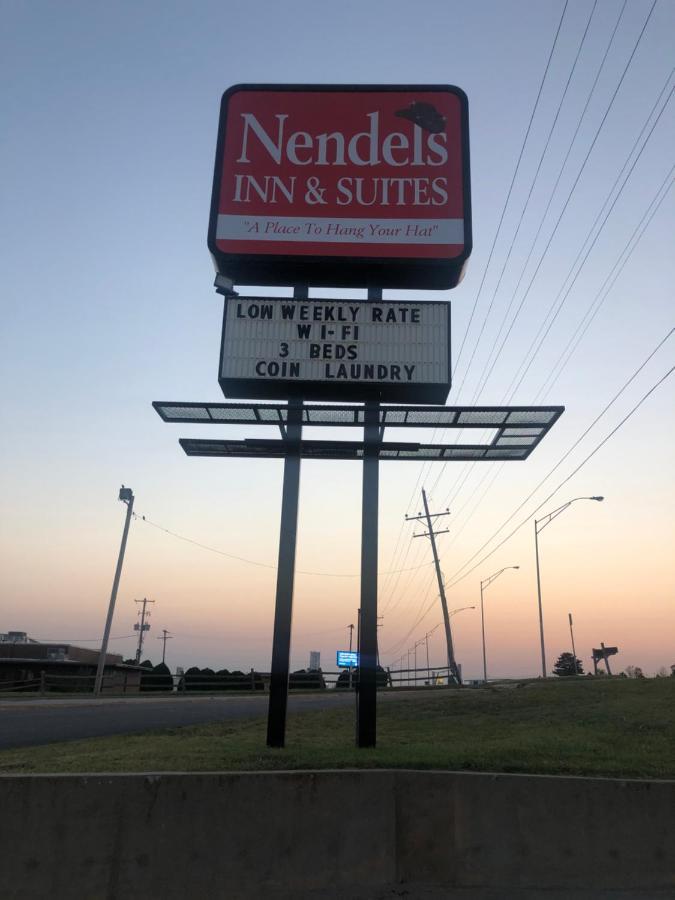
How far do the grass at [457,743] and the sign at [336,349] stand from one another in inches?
187

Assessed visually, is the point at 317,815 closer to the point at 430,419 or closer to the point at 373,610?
the point at 373,610

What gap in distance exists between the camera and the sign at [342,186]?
11.7 m

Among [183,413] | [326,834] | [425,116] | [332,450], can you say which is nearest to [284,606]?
[332,450]

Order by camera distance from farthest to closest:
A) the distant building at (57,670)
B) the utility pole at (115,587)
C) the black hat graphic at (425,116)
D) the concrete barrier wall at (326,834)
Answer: the distant building at (57,670), the utility pole at (115,587), the black hat graphic at (425,116), the concrete barrier wall at (326,834)

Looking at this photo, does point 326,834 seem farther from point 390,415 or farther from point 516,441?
point 516,441

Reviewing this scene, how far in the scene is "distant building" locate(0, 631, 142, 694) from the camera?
38.2 m

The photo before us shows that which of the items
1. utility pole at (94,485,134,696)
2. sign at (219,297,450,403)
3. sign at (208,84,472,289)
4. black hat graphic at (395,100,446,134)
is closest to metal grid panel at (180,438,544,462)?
sign at (219,297,450,403)

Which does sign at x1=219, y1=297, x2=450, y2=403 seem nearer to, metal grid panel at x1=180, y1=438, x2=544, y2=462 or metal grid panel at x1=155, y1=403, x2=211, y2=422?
metal grid panel at x1=155, y1=403, x2=211, y2=422

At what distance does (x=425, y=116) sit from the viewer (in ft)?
41.4

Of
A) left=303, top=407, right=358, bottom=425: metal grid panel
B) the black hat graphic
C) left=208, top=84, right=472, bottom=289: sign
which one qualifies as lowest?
left=303, top=407, right=358, bottom=425: metal grid panel

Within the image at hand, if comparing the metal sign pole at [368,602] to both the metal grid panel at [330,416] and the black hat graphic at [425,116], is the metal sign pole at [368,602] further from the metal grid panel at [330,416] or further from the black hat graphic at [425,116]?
the black hat graphic at [425,116]

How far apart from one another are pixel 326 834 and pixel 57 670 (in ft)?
170

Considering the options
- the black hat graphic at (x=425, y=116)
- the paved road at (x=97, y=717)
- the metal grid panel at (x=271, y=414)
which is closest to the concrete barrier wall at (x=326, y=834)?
the metal grid panel at (x=271, y=414)

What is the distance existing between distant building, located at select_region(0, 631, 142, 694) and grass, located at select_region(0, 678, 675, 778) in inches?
921
